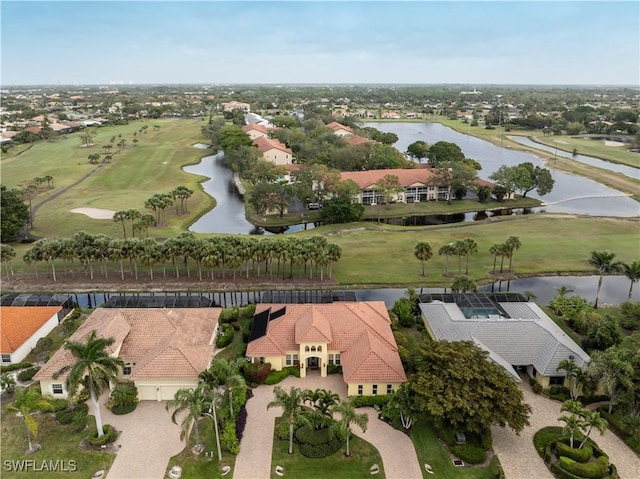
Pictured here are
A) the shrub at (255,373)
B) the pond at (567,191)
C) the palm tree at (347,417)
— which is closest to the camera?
the palm tree at (347,417)

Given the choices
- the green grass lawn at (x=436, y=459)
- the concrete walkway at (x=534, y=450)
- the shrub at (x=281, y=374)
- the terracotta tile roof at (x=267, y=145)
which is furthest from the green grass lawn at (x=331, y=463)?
the terracotta tile roof at (x=267, y=145)

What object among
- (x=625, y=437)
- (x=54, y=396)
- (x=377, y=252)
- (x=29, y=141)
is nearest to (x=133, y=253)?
(x=54, y=396)

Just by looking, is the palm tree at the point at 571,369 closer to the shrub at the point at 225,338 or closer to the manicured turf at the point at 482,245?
the manicured turf at the point at 482,245

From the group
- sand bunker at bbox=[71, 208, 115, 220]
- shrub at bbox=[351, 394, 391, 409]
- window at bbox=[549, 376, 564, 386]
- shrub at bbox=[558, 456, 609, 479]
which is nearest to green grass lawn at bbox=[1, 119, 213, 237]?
sand bunker at bbox=[71, 208, 115, 220]

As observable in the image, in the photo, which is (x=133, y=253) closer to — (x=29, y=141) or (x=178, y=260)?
(x=178, y=260)

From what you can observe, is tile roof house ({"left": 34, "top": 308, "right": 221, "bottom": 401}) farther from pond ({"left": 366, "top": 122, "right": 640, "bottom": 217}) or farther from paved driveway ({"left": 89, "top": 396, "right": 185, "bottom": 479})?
pond ({"left": 366, "top": 122, "right": 640, "bottom": 217})
